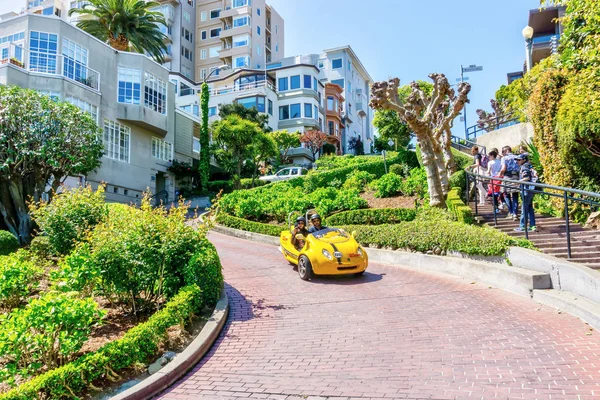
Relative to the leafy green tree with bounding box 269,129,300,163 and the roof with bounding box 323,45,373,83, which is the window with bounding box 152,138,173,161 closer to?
the leafy green tree with bounding box 269,129,300,163

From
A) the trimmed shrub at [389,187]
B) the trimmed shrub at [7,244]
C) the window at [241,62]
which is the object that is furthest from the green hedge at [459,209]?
the window at [241,62]

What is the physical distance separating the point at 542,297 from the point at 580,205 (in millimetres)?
5453

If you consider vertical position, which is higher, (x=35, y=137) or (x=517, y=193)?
(x=35, y=137)

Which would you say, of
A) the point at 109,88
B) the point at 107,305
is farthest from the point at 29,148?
the point at 109,88

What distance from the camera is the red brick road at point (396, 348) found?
185 inches

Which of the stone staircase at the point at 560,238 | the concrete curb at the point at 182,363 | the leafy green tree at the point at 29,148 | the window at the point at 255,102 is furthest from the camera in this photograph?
the window at the point at 255,102

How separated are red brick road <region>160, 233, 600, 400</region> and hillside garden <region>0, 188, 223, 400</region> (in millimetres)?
728

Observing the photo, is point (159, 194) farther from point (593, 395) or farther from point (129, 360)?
point (593, 395)

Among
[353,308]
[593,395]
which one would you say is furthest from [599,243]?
[593,395]

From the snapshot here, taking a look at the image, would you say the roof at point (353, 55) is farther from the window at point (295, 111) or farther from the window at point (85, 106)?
the window at point (85, 106)

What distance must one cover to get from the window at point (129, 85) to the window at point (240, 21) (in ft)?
112

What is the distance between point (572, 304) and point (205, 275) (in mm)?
5966

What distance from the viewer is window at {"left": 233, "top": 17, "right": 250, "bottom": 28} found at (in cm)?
6072

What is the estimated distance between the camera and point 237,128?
104ft
